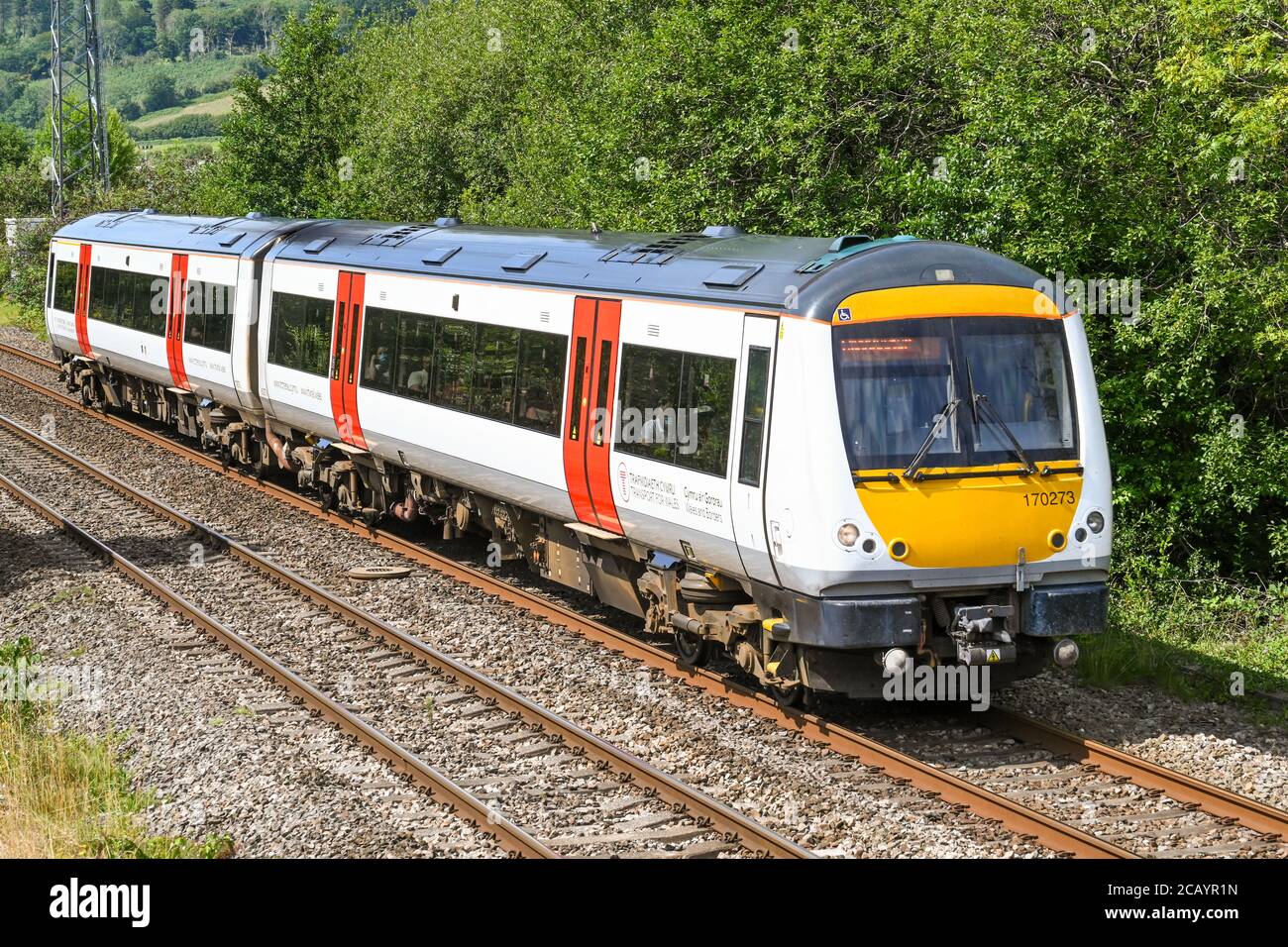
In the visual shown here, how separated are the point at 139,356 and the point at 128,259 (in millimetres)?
1510

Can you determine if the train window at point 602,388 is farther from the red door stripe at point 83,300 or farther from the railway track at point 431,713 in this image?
the red door stripe at point 83,300

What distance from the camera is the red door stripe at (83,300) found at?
A: 24.9 metres

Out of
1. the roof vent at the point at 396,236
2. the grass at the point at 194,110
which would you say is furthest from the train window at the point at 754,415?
the grass at the point at 194,110

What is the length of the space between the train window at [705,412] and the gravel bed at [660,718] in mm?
1779

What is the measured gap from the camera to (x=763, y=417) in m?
9.65

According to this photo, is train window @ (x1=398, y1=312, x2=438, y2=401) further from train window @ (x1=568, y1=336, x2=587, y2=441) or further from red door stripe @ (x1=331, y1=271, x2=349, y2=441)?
train window @ (x1=568, y1=336, x2=587, y2=441)

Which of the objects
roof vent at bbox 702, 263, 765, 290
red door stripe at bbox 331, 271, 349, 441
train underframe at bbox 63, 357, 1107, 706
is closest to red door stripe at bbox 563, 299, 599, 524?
train underframe at bbox 63, 357, 1107, 706

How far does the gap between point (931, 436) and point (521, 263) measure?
5.11 meters

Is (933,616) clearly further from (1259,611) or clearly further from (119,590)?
(119,590)

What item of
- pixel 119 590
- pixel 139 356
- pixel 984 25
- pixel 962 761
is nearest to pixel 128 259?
pixel 139 356

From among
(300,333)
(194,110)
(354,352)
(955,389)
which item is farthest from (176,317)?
(194,110)

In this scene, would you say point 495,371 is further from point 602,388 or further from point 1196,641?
point 1196,641
